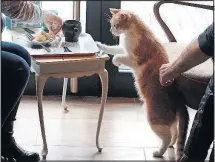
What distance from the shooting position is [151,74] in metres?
1.89

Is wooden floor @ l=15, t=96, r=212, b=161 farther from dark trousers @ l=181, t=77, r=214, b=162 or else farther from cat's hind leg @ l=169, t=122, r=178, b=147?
dark trousers @ l=181, t=77, r=214, b=162

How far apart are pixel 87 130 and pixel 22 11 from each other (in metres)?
0.85

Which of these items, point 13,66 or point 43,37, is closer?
point 13,66

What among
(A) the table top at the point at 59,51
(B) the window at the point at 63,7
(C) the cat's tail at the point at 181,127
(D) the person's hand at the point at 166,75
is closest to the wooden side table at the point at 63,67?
(A) the table top at the point at 59,51

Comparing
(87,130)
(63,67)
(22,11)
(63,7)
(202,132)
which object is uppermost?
(22,11)

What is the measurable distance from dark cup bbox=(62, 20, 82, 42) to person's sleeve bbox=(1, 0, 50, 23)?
20 centimetres

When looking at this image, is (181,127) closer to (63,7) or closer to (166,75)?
(166,75)

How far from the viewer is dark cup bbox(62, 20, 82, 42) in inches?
78.1

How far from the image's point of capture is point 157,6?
213 centimetres

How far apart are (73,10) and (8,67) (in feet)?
3.33

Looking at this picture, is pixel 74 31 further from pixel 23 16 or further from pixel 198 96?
pixel 198 96

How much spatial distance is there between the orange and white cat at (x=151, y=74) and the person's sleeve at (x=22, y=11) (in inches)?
12.6

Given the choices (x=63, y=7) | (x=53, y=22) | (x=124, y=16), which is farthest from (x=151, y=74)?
(x=63, y=7)

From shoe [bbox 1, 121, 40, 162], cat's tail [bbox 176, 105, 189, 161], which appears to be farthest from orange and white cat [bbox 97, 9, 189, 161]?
shoe [bbox 1, 121, 40, 162]
